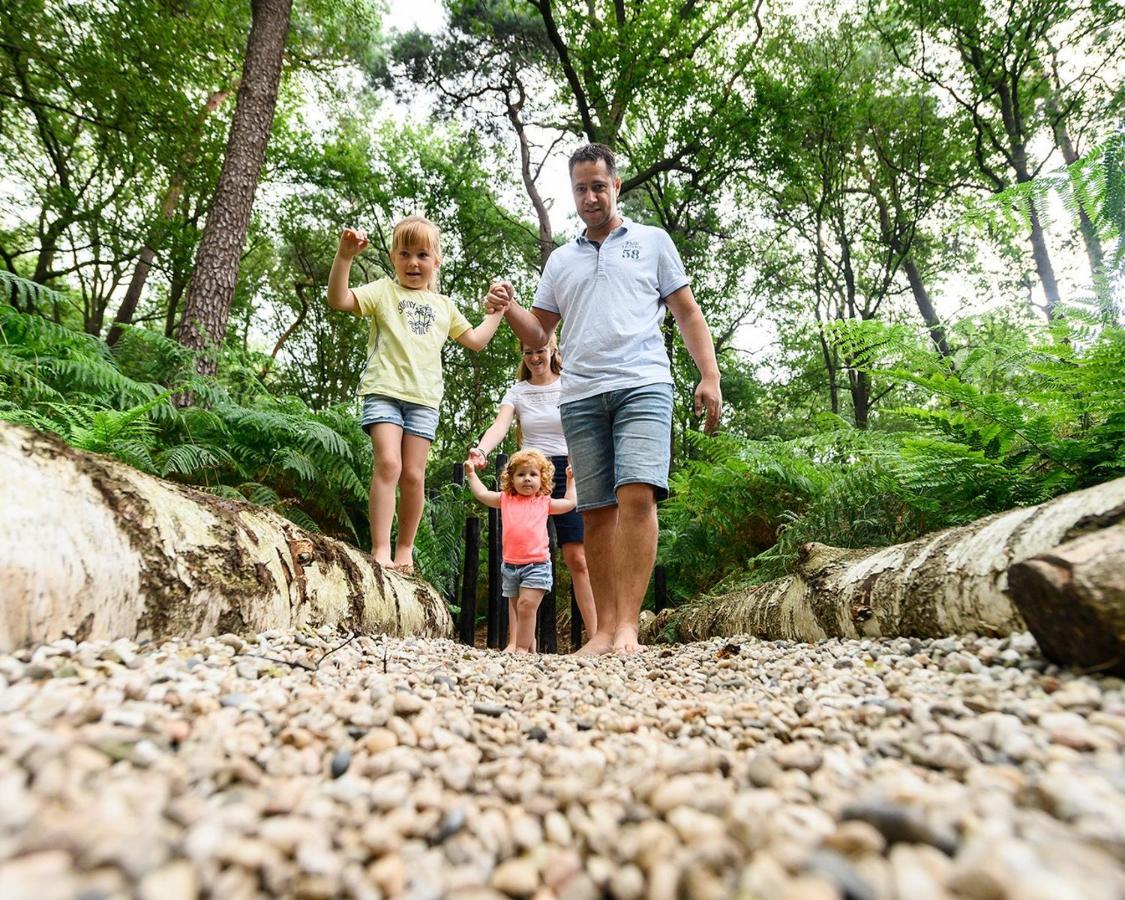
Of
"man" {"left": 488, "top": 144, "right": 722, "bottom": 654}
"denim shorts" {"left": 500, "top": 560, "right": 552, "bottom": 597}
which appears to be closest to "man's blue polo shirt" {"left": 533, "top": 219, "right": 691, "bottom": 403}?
"man" {"left": 488, "top": 144, "right": 722, "bottom": 654}

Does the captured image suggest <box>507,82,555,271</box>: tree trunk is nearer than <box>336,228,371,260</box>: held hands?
No

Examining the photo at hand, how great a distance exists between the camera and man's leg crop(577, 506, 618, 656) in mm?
3293

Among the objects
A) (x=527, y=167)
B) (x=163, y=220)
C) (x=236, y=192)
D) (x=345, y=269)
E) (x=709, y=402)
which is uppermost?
(x=527, y=167)

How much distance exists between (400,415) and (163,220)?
1064 centimetres

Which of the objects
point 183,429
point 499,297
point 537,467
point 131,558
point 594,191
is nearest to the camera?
point 131,558

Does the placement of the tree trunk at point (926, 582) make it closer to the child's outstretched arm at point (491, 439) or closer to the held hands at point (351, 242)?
the child's outstretched arm at point (491, 439)

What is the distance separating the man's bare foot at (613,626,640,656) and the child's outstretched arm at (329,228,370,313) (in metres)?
2.40

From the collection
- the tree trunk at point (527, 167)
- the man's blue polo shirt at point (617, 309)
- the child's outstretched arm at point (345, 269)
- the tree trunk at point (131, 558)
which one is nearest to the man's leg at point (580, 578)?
the man's blue polo shirt at point (617, 309)

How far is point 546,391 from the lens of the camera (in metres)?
5.19

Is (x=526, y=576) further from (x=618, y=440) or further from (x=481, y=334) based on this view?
(x=618, y=440)

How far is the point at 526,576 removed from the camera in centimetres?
481

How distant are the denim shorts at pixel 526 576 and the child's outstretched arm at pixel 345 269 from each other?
2261 millimetres

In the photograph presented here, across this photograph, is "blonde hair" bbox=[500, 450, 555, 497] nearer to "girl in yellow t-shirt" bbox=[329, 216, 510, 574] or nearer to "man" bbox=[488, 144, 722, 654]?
"girl in yellow t-shirt" bbox=[329, 216, 510, 574]

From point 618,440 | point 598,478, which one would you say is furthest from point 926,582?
point 598,478
